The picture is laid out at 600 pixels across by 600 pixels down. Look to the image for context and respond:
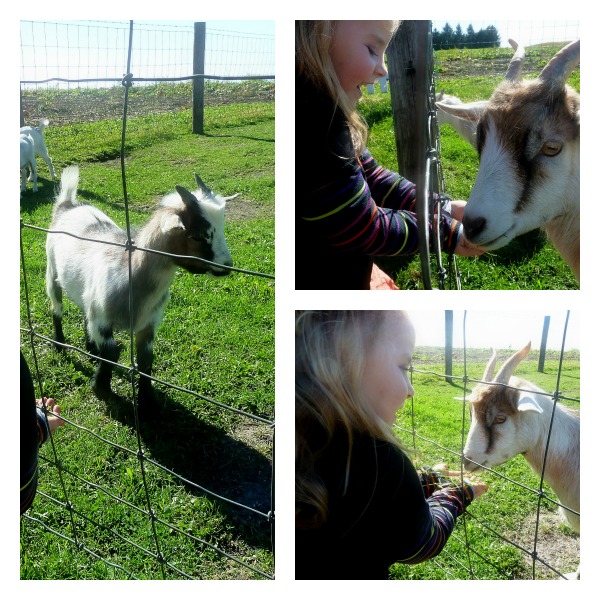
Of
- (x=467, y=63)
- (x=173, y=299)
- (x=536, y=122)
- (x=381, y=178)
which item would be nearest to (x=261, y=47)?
(x=467, y=63)

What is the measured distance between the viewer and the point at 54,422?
1.38m

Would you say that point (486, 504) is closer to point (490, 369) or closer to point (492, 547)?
point (492, 547)

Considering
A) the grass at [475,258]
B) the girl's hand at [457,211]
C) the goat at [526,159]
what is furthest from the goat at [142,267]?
the goat at [526,159]

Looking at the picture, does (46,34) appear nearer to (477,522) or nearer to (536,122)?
(536,122)

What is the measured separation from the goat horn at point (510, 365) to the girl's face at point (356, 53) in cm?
59

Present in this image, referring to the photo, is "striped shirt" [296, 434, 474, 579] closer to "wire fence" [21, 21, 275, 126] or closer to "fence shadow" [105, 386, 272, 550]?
"fence shadow" [105, 386, 272, 550]

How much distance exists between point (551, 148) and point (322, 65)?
1.37 ft

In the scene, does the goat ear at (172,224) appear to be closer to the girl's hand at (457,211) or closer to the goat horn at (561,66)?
the girl's hand at (457,211)

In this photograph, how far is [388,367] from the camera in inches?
41.7

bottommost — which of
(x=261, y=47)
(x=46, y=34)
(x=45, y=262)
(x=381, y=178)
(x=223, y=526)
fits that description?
(x=223, y=526)

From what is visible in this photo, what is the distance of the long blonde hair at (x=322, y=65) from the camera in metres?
0.95

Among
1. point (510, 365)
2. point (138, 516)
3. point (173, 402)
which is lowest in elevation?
point (138, 516)

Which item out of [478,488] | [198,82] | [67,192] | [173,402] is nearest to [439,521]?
[478,488]

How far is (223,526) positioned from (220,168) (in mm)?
2204
